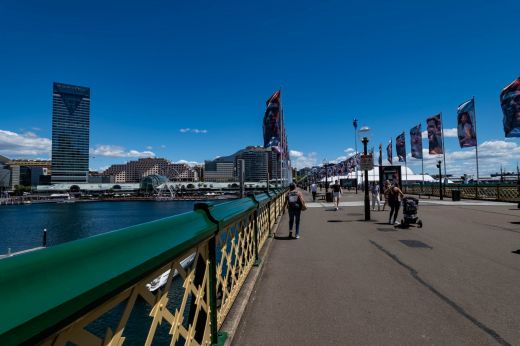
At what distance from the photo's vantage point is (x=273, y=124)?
1761 centimetres

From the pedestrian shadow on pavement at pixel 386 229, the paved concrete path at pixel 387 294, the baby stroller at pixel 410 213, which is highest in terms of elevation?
the baby stroller at pixel 410 213

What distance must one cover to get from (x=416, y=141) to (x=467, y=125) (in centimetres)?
1068

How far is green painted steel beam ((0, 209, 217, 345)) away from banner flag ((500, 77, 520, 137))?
86.9 feet

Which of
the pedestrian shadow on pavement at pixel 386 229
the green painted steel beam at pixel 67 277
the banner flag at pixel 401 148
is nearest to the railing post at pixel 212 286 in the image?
the green painted steel beam at pixel 67 277

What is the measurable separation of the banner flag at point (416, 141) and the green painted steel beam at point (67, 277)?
4156 cm

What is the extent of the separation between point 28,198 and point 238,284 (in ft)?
684

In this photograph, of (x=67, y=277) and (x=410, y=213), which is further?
(x=410, y=213)

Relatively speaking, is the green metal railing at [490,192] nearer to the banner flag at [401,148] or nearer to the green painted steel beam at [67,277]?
the banner flag at [401,148]

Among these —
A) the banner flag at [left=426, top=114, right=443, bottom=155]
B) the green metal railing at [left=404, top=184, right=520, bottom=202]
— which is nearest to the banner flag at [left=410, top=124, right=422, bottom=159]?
the banner flag at [left=426, top=114, right=443, bottom=155]

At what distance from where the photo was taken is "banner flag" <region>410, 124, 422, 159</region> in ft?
127

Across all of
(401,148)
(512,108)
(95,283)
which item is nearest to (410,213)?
(95,283)

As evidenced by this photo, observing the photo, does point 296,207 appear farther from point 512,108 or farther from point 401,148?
point 401,148

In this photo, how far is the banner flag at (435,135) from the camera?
33625 mm

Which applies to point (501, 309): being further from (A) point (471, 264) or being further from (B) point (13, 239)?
(B) point (13, 239)
